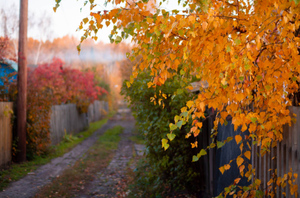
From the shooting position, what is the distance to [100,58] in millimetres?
81750

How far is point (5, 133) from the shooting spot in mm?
8828

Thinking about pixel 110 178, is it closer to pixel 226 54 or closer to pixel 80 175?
pixel 80 175

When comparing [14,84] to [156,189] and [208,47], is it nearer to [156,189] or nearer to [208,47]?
[156,189]

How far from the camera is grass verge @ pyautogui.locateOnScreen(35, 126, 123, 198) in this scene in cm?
650

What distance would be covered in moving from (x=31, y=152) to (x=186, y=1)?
334 inches

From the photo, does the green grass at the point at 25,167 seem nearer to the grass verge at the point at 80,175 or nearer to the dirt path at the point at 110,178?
the grass verge at the point at 80,175

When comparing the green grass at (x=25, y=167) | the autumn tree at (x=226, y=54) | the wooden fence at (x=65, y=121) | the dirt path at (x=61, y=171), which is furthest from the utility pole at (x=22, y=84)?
the autumn tree at (x=226, y=54)

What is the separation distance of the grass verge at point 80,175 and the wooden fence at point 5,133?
192cm

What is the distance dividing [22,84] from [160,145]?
5632 millimetres

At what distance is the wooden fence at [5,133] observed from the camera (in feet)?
28.0

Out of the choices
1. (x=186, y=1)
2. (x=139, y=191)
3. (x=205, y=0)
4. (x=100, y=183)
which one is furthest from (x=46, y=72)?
(x=205, y=0)

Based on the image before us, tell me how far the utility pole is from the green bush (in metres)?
4.55

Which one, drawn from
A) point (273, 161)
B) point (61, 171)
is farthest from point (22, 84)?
point (273, 161)

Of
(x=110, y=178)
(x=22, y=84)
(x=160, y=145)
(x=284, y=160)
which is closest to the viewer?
(x=284, y=160)
